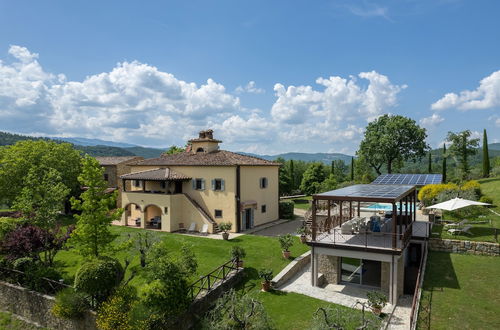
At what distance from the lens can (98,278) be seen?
13195mm

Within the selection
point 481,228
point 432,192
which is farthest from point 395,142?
point 481,228

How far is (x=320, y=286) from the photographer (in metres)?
16.8

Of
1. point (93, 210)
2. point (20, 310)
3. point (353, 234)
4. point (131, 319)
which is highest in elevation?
point (93, 210)

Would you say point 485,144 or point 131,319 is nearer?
point 131,319

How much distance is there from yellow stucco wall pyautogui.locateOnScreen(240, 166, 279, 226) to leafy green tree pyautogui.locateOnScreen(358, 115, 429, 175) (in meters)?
27.1

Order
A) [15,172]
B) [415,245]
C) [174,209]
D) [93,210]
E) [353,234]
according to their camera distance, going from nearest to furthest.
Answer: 1. [93,210]
2. [353,234]
3. [415,245]
4. [174,209]
5. [15,172]

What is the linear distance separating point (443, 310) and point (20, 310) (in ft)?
62.0

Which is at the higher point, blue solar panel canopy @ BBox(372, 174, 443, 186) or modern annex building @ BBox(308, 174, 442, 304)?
blue solar panel canopy @ BBox(372, 174, 443, 186)

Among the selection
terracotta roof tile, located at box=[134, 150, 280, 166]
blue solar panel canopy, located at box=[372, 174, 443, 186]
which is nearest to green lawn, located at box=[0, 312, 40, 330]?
terracotta roof tile, located at box=[134, 150, 280, 166]

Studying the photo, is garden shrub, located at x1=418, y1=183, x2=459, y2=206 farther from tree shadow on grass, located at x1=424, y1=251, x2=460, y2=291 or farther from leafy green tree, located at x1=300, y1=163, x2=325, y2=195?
leafy green tree, located at x1=300, y1=163, x2=325, y2=195

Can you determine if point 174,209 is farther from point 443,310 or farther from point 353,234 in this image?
point 443,310

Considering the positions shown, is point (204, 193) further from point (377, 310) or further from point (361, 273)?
point (377, 310)

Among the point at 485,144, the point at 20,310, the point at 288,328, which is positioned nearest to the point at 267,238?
the point at 288,328

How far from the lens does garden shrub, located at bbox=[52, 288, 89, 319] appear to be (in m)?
13.8
